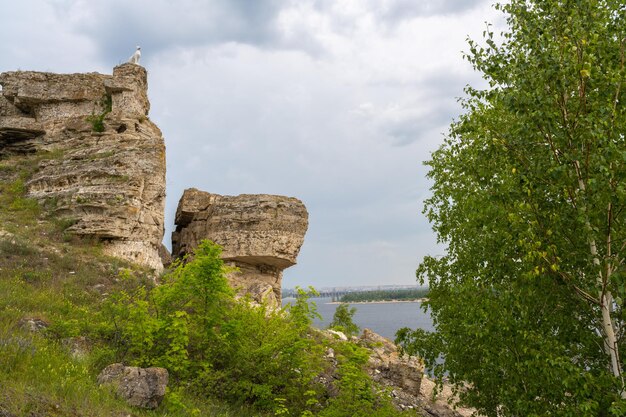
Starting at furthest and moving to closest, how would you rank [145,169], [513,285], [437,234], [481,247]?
1. [145,169]
2. [437,234]
3. [481,247]
4. [513,285]

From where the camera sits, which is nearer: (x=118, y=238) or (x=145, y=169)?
(x=118, y=238)

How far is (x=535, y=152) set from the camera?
26.6 ft

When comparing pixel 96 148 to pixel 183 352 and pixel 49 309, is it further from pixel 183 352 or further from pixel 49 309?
pixel 183 352

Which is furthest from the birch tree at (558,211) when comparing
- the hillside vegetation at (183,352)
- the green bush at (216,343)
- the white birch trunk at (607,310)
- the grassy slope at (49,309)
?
the grassy slope at (49,309)

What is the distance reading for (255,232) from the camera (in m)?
25.1

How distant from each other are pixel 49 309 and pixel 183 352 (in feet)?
18.8

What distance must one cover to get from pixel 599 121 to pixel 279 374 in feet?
28.8

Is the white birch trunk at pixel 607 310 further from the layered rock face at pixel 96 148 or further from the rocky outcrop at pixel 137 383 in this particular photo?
the layered rock face at pixel 96 148

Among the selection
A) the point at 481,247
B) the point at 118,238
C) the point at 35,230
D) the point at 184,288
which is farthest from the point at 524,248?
the point at 35,230

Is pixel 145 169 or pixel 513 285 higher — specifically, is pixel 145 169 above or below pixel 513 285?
above

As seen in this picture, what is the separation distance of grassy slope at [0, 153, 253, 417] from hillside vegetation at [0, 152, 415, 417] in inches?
1.4

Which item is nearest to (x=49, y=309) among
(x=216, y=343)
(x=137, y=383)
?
(x=216, y=343)

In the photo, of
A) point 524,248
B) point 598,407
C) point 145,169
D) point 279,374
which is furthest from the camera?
point 145,169

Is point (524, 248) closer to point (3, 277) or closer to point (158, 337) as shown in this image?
point (158, 337)
